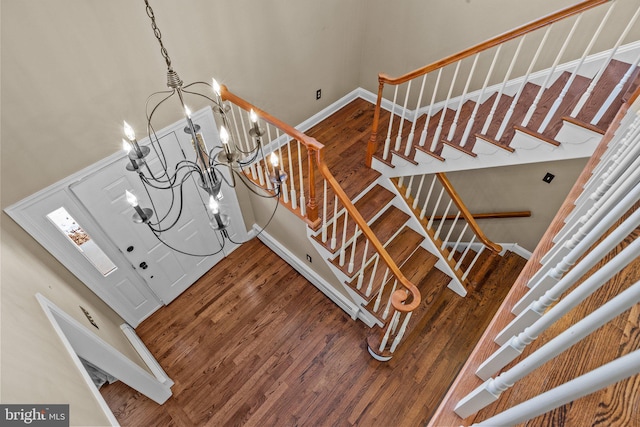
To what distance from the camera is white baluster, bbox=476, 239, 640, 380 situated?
62 centimetres

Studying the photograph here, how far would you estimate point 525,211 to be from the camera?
12.8ft

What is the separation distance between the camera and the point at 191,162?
2.10 metres

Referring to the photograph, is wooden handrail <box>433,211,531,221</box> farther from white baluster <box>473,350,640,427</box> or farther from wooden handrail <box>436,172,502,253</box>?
white baluster <box>473,350,640,427</box>

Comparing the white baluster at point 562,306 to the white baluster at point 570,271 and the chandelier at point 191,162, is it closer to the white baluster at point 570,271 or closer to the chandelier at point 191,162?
the white baluster at point 570,271

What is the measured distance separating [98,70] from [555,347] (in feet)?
9.91

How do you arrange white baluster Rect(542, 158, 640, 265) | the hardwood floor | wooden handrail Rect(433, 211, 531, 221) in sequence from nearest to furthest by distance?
white baluster Rect(542, 158, 640, 265)
the hardwood floor
wooden handrail Rect(433, 211, 531, 221)

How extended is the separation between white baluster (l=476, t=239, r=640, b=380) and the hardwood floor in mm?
2301

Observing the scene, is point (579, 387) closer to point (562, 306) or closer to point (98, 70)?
point (562, 306)

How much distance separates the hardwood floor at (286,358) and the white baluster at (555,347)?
2293 millimetres

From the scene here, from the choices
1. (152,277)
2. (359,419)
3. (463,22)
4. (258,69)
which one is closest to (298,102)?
(258,69)

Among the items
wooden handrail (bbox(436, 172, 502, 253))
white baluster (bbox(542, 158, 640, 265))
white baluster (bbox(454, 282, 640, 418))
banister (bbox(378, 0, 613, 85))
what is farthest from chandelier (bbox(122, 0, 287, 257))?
wooden handrail (bbox(436, 172, 502, 253))

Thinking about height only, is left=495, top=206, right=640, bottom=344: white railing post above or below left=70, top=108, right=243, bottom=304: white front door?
above

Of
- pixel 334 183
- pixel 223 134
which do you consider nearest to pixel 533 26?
pixel 334 183

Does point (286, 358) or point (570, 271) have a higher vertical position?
point (570, 271)
